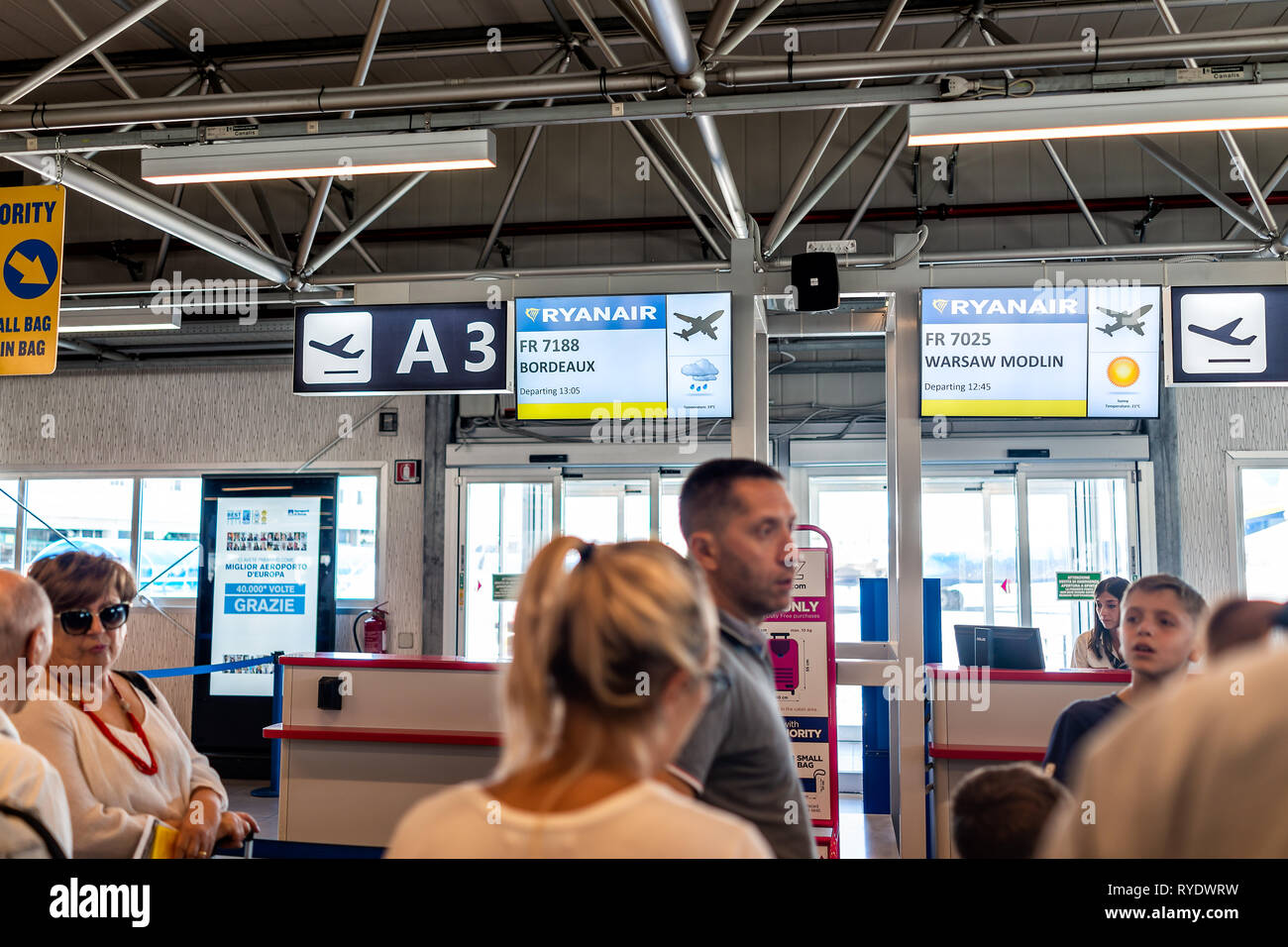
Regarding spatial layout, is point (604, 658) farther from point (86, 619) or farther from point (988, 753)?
point (988, 753)

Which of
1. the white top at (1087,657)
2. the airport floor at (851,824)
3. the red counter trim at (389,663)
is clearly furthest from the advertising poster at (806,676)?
the white top at (1087,657)

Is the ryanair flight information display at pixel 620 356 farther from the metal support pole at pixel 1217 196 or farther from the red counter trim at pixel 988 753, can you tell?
the metal support pole at pixel 1217 196

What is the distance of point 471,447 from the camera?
29.9ft

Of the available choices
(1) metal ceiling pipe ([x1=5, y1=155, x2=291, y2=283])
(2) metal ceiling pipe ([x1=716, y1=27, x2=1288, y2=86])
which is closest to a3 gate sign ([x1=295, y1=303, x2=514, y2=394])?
(1) metal ceiling pipe ([x1=5, y1=155, x2=291, y2=283])

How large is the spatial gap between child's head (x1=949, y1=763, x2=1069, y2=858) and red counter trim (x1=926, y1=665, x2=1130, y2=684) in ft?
10.3

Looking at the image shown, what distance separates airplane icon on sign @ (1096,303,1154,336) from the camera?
4.98 metres

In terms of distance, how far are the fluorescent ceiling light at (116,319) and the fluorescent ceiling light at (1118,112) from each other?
19.4 ft

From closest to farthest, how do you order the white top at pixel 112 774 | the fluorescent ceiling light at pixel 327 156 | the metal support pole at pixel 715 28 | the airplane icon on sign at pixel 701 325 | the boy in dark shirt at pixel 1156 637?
the white top at pixel 112 774 → the boy in dark shirt at pixel 1156 637 → the metal support pole at pixel 715 28 → the fluorescent ceiling light at pixel 327 156 → the airplane icon on sign at pixel 701 325

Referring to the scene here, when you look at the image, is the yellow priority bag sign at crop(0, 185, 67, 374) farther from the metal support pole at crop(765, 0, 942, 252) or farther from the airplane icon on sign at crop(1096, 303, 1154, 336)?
the airplane icon on sign at crop(1096, 303, 1154, 336)

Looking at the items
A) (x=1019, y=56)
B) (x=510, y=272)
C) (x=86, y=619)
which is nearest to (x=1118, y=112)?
(x=1019, y=56)

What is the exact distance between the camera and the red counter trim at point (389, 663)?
5246mm

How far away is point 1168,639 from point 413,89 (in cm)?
399

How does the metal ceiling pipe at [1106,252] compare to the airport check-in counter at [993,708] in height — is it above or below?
above
